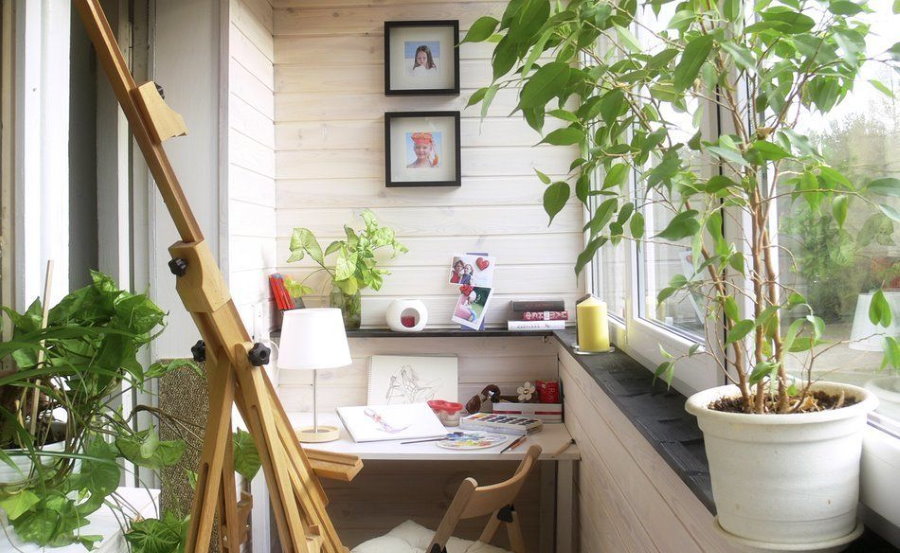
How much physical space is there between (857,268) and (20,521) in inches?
45.6

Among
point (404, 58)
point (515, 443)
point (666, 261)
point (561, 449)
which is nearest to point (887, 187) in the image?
point (666, 261)

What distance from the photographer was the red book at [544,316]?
2.96 meters

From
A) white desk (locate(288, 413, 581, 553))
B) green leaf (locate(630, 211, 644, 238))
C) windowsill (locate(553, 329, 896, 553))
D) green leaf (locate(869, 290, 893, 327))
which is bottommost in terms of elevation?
white desk (locate(288, 413, 581, 553))

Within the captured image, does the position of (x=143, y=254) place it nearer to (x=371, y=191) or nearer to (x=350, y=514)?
(x=371, y=191)

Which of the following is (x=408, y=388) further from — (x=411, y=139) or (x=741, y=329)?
(x=741, y=329)

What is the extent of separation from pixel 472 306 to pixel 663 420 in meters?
1.69

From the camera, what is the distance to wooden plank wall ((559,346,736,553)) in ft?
3.88

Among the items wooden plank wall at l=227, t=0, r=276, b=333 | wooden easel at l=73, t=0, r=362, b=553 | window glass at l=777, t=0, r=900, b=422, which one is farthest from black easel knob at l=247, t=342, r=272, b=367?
wooden plank wall at l=227, t=0, r=276, b=333

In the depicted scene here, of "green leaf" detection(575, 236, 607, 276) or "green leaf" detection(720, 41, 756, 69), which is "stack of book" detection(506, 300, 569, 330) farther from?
"green leaf" detection(720, 41, 756, 69)

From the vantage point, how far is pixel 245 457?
4.72 ft

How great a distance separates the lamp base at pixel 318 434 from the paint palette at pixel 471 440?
0.39 meters

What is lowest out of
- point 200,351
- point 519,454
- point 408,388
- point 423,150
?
point 519,454

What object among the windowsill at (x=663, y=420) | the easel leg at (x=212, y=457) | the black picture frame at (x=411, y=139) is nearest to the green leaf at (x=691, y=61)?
the windowsill at (x=663, y=420)

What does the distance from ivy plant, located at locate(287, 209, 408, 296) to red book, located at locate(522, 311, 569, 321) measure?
1.89 feet
